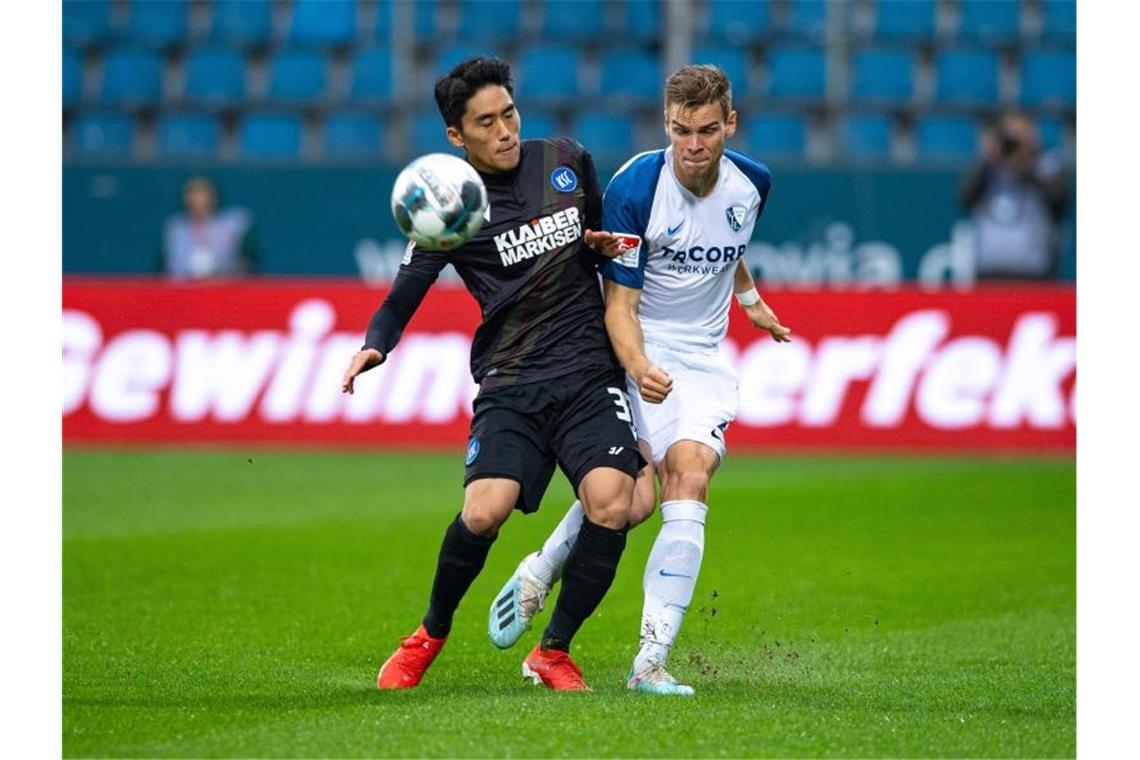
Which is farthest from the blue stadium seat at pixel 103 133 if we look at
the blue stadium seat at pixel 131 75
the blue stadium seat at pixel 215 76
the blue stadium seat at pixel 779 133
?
the blue stadium seat at pixel 779 133

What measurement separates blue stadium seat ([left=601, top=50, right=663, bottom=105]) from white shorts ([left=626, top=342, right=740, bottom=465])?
1298 cm

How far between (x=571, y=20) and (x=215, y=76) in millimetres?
3993

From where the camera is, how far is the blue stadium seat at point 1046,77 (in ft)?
65.3

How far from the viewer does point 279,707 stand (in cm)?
619

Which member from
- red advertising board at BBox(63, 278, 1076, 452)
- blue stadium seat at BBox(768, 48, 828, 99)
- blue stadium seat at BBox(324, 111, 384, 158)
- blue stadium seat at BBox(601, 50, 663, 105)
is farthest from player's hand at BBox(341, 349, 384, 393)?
blue stadium seat at BBox(768, 48, 828, 99)

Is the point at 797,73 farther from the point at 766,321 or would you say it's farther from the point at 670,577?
the point at 670,577

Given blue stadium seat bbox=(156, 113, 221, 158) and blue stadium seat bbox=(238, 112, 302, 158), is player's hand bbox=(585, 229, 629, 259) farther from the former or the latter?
blue stadium seat bbox=(156, 113, 221, 158)

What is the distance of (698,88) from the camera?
6480 millimetres

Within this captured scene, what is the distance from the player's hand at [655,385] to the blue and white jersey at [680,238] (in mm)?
465

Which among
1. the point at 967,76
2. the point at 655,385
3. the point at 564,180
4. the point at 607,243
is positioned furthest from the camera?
the point at 967,76

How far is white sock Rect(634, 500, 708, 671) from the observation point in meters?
6.54

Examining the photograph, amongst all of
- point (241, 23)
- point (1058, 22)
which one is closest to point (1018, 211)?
point (1058, 22)

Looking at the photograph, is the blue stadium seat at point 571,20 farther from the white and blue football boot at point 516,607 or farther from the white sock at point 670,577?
the white sock at point 670,577

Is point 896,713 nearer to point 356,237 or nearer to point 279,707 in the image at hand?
point 279,707
